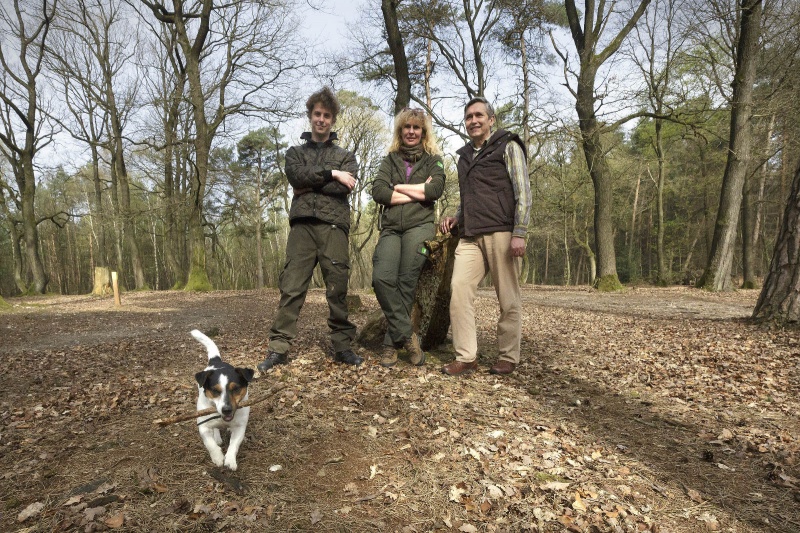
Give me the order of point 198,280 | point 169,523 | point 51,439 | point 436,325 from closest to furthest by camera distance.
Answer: point 169,523 → point 51,439 → point 436,325 → point 198,280

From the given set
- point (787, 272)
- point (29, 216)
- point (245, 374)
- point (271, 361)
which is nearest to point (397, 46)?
point (271, 361)

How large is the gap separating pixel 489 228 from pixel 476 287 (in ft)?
1.94

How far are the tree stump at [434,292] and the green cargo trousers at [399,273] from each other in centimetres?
31

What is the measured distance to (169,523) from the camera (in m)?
2.00

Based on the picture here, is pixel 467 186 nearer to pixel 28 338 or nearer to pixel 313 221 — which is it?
pixel 313 221

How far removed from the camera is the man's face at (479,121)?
411 centimetres

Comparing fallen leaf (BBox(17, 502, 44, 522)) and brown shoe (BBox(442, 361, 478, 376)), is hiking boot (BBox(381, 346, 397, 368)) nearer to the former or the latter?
brown shoe (BBox(442, 361, 478, 376))

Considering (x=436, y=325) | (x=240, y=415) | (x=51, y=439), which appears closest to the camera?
(x=240, y=415)

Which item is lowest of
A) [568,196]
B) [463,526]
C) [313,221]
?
[463,526]

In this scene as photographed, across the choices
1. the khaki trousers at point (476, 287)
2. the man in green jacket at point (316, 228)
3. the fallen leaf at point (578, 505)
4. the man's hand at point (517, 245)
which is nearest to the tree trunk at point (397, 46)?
the man in green jacket at point (316, 228)

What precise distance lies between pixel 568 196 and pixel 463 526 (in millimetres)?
26761

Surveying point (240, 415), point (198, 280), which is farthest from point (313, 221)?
point (198, 280)

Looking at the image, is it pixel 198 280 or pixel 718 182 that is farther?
pixel 718 182

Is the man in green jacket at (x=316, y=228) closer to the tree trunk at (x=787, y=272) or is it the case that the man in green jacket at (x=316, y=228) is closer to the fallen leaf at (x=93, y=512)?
the fallen leaf at (x=93, y=512)
